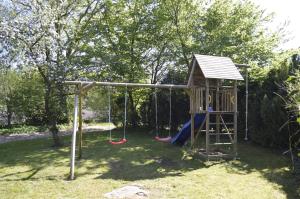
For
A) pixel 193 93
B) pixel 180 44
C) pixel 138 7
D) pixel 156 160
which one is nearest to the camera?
pixel 156 160

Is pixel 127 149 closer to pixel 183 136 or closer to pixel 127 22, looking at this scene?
pixel 183 136

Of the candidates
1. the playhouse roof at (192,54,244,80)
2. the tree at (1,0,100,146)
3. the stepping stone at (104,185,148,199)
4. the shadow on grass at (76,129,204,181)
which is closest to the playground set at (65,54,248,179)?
the playhouse roof at (192,54,244,80)

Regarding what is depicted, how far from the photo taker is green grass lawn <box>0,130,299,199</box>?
6051 mm

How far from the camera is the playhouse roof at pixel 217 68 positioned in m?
8.60

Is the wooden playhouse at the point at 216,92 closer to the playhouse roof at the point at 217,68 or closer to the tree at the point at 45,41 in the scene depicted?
the playhouse roof at the point at 217,68

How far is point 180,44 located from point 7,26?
291 inches

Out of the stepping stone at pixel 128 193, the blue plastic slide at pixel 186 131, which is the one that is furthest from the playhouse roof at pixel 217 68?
the stepping stone at pixel 128 193

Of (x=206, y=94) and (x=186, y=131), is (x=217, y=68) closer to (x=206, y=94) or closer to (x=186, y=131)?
(x=206, y=94)

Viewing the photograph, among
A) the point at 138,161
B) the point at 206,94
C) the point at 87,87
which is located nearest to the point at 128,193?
the point at 138,161

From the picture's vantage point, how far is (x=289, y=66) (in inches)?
361

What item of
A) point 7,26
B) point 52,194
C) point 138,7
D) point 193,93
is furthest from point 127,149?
point 138,7

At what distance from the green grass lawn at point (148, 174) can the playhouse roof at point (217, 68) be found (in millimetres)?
2428

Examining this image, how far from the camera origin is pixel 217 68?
8.85 meters

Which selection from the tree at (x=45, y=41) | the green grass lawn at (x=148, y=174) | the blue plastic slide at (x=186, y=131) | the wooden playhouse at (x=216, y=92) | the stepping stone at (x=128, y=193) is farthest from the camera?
the blue plastic slide at (x=186, y=131)
